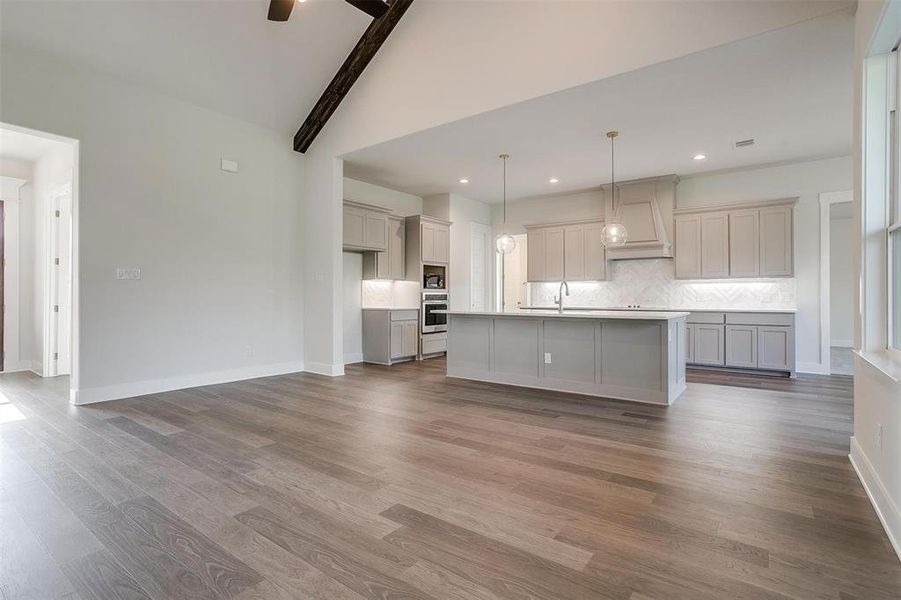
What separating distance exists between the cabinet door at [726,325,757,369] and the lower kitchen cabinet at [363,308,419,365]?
15.5ft

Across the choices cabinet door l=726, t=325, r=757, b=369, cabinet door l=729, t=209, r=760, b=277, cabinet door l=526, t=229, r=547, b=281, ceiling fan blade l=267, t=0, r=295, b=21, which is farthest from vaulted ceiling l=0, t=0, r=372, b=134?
cabinet door l=726, t=325, r=757, b=369

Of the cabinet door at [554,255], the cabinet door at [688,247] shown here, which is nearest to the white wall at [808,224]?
the cabinet door at [688,247]

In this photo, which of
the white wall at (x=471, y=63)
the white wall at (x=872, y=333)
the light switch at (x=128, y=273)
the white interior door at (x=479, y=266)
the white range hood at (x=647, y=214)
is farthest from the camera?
the white interior door at (x=479, y=266)

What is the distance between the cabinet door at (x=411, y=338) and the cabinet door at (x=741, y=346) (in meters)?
4.72

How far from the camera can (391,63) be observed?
17.3 feet

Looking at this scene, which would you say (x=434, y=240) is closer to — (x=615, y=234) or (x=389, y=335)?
(x=389, y=335)

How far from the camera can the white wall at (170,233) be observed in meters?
4.41

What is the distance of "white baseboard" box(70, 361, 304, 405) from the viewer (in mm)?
4465

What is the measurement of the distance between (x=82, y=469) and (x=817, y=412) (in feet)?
19.3

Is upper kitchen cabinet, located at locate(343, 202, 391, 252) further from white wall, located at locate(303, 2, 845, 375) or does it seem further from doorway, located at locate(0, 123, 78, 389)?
doorway, located at locate(0, 123, 78, 389)

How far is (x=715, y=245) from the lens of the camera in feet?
21.9

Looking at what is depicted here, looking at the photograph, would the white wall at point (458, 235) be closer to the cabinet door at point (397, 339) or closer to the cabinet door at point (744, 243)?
the cabinet door at point (397, 339)

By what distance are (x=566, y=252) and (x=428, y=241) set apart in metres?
2.51

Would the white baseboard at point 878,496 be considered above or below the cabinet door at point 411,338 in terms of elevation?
below
